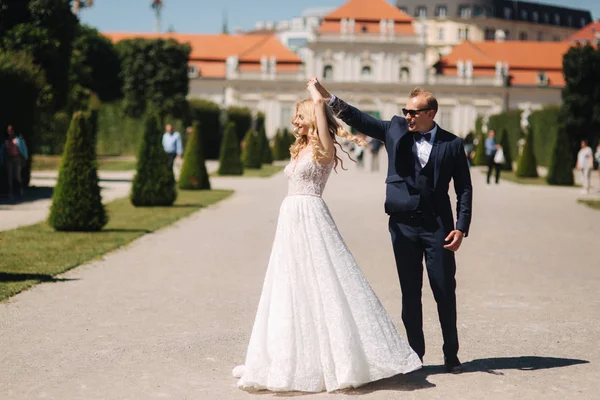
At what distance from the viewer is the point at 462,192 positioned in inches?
226

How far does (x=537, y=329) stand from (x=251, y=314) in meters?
2.02

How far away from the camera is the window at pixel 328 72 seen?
84.5 m

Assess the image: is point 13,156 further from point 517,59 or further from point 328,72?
point 517,59

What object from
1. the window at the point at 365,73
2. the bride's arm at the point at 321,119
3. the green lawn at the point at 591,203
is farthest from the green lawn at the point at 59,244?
the window at the point at 365,73

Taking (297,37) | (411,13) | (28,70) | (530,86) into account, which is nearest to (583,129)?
(28,70)

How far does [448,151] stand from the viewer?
18.5ft

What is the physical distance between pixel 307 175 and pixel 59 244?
23.6 feet

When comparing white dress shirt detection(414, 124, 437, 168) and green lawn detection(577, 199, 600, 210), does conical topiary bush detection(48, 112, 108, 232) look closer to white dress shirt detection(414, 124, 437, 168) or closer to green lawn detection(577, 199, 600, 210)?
white dress shirt detection(414, 124, 437, 168)

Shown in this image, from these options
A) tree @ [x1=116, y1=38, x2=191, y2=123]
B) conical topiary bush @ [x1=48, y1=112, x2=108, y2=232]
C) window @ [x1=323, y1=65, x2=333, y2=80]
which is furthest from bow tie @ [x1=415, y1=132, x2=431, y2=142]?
window @ [x1=323, y1=65, x2=333, y2=80]

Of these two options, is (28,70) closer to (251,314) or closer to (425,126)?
(251,314)

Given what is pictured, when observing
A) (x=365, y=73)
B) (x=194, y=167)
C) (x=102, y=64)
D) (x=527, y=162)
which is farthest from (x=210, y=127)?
(x=365, y=73)

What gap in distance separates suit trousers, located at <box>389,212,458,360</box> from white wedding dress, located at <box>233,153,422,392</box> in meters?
0.30

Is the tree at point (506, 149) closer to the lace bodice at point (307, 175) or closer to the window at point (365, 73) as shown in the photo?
the lace bodice at point (307, 175)

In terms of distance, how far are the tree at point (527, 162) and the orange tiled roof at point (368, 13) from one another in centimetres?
5288
